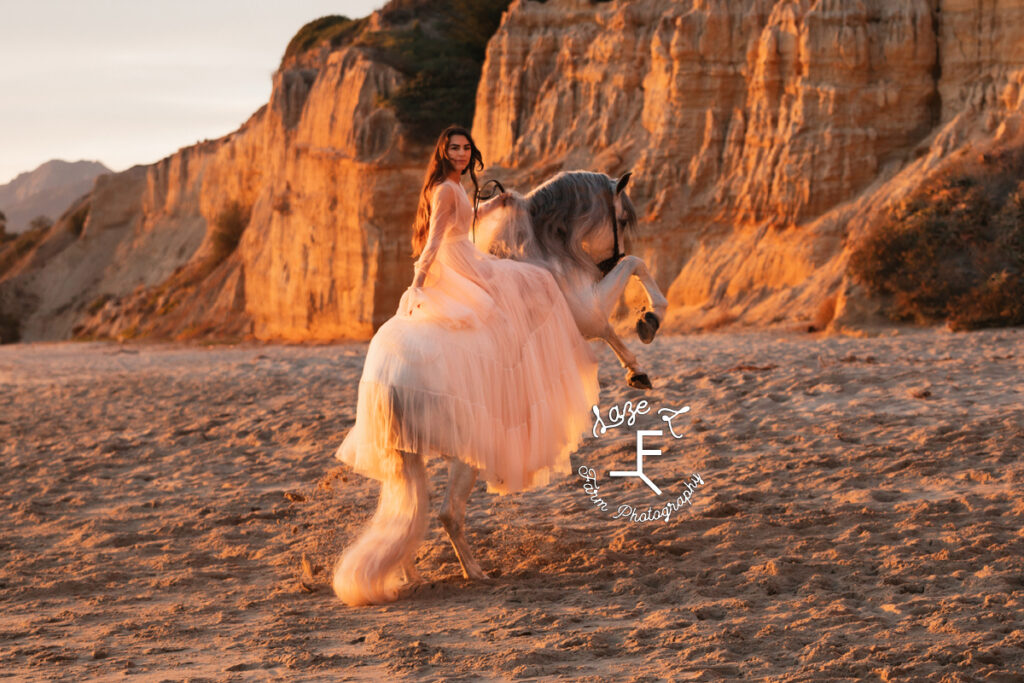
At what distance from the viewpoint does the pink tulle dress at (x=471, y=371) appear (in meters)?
5.38

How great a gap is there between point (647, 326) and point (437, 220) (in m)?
1.20

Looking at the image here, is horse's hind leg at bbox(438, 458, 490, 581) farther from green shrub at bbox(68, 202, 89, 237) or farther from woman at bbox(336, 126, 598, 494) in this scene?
green shrub at bbox(68, 202, 89, 237)

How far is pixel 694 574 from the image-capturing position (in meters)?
5.65

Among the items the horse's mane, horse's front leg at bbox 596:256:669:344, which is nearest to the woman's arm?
the horse's mane

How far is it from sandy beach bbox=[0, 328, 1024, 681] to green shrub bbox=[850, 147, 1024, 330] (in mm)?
2584

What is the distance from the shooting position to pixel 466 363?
5.48 m

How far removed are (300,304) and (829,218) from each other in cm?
1646

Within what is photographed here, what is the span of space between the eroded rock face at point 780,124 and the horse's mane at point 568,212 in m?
9.98

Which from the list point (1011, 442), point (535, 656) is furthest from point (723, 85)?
point (535, 656)

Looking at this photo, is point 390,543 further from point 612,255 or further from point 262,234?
point 262,234

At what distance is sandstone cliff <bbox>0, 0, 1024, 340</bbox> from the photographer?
1730cm

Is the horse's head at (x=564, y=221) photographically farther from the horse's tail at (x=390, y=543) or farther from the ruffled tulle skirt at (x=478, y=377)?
the horse's tail at (x=390, y=543)

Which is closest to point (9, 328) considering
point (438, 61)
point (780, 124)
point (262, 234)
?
point (262, 234)

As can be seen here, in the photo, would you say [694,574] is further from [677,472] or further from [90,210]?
[90,210]
